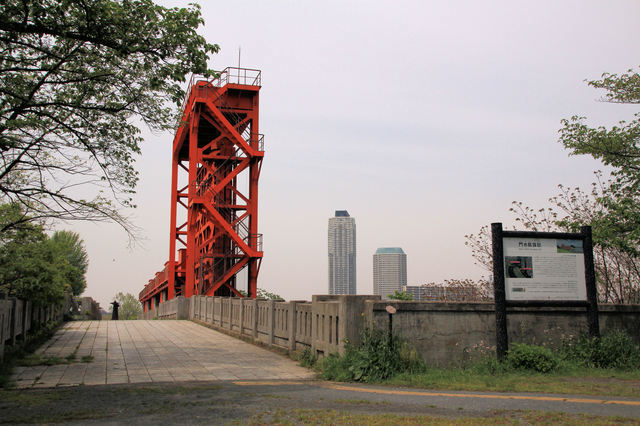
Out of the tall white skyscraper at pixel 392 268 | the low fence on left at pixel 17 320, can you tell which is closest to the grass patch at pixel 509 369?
the low fence on left at pixel 17 320

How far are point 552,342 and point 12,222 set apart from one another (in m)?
13.3

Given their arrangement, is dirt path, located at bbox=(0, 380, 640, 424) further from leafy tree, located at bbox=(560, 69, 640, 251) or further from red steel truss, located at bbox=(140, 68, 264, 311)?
red steel truss, located at bbox=(140, 68, 264, 311)

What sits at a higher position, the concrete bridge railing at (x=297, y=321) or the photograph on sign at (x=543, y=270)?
the photograph on sign at (x=543, y=270)

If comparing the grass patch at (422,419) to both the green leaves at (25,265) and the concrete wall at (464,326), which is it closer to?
the concrete wall at (464,326)

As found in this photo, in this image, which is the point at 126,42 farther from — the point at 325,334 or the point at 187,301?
the point at 187,301

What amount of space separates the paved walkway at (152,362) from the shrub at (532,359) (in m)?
3.52

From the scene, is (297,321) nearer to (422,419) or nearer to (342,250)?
(422,419)

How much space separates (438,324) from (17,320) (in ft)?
31.6

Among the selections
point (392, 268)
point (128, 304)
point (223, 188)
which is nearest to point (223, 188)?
point (223, 188)

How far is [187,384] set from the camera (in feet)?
26.1

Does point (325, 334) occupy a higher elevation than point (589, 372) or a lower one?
higher

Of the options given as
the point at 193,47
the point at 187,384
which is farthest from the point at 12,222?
the point at 187,384

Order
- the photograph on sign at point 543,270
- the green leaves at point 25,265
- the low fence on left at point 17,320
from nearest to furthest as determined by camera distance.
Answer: the photograph on sign at point 543,270, the low fence on left at point 17,320, the green leaves at point 25,265

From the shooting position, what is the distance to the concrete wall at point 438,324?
9.05 metres
